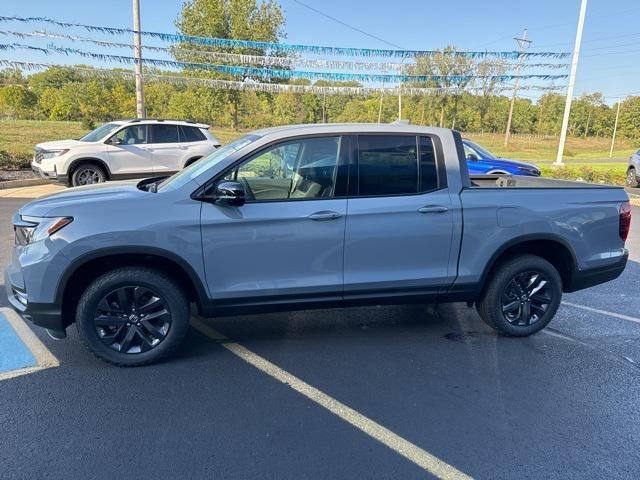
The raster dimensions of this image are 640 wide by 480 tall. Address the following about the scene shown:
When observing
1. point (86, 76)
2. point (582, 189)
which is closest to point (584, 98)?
point (86, 76)

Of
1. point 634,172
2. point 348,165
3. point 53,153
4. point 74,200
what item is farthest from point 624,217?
point 634,172

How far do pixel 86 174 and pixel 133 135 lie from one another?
1502 millimetres

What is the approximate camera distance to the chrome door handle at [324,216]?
3.62 meters

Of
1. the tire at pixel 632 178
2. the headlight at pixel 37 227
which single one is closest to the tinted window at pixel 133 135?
the headlight at pixel 37 227

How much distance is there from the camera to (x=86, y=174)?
37.6 ft

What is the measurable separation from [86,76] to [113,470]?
1645cm

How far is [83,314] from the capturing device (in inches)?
135

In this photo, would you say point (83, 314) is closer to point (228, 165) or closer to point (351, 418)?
point (228, 165)

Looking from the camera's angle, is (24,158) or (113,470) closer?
(113,470)

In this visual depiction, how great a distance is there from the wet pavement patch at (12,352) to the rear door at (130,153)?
8.24 metres

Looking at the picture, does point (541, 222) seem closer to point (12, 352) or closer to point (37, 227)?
point (37, 227)

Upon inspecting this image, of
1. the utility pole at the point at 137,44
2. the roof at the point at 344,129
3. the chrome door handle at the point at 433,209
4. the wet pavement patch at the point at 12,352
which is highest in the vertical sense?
the utility pole at the point at 137,44

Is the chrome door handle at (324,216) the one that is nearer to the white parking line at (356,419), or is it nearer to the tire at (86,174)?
the white parking line at (356,419)

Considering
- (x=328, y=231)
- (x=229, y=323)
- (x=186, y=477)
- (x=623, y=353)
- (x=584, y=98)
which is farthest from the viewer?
(x=584, y=98)
